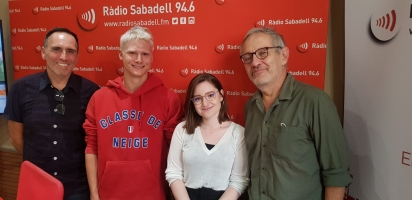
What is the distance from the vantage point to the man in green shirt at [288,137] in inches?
56.4

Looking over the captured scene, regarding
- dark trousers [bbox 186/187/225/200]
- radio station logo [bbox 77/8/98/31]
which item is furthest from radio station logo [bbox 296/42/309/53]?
radio station logo [bbox 77/8/98/31]

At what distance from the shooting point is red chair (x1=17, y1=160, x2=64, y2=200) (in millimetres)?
1400

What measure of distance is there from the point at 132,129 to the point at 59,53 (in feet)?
2.49

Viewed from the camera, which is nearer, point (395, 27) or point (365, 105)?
point (395, 27)

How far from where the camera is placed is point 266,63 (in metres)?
1.55

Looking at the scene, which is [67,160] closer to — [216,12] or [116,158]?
[116,158]

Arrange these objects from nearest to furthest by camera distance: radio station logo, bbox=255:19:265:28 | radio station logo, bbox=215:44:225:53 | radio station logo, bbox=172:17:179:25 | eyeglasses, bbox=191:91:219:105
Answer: eyeglasses, bbox=191:91:219:105
radio station logo, bbox=255:19:265:28
radio station logo, bbox=215:44:225:53
radio station logo, bbox=172:17:179:25

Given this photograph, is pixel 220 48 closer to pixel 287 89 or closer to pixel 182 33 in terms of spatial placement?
pixel 182 33

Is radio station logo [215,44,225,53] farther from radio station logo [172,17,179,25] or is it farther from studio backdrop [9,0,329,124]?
radio station logo [172,17,179,25]

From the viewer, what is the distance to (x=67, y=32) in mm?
2037

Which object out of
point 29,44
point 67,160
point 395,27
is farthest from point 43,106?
point 395,27

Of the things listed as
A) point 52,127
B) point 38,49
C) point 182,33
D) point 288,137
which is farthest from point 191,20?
point 38,49

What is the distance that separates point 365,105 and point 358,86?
0.40 feet

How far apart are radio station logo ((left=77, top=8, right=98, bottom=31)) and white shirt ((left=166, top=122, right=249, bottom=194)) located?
55.8 inches
